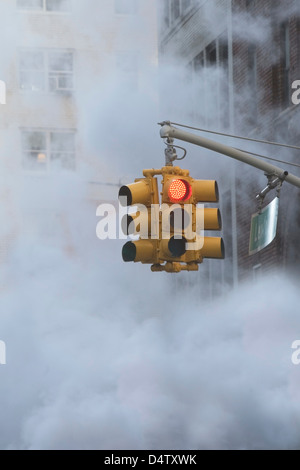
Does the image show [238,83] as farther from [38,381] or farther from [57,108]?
[38,381]

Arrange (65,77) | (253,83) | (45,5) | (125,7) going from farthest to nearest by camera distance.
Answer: (45,5), (65,77), (253,83), (125,7)

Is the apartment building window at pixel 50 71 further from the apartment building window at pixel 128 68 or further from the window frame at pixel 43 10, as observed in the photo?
the apartment building window at pixel 128 68

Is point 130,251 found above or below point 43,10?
below

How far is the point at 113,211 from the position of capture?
25719 millimetres

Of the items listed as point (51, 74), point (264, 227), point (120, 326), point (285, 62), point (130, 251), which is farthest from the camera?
point (51, 74)

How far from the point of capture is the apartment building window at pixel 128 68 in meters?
23.8

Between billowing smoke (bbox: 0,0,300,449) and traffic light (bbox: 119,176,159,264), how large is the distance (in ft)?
29.8

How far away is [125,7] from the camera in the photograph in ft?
76.4

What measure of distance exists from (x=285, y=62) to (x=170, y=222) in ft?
37.5

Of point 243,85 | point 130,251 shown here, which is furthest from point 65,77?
point 130,251

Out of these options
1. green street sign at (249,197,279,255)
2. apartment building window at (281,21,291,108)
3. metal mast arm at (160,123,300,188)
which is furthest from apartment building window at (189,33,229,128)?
metal mast arm at (160,123,300,188)

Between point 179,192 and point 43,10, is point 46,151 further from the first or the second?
point 179,192

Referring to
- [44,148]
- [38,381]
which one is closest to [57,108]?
[44,148]

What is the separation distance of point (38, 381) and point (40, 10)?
253 inches
